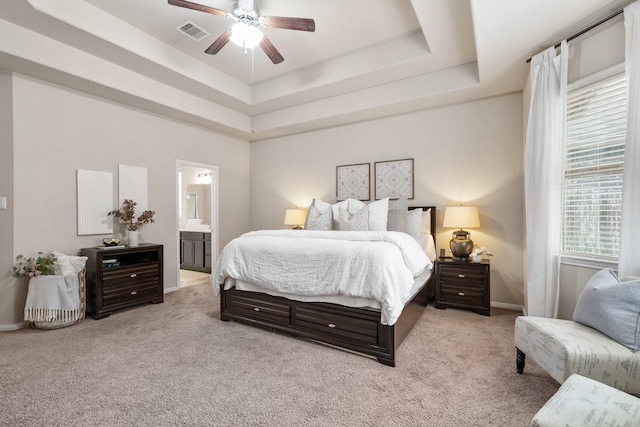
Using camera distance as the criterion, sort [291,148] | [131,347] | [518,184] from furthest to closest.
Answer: [291,148]
[518,184]
[131,347]

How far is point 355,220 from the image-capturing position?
3811 millimetres

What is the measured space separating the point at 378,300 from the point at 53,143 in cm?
383

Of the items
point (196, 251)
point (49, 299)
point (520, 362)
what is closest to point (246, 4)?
point (49, 299)

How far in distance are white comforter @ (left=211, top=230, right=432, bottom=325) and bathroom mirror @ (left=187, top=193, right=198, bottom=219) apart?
4320 millimetres

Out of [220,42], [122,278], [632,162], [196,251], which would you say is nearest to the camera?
[632,162]

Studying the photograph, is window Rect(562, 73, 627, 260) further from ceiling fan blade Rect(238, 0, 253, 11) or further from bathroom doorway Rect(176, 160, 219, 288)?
bathroom doorway Rect(176, 160, 219, 288)

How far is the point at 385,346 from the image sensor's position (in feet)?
7.63

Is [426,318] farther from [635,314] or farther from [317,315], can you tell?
[635,314]

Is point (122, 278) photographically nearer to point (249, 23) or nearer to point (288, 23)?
point (249, 23)

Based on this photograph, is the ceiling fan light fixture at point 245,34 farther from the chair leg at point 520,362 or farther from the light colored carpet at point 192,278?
the light colored carpet at point 192,278

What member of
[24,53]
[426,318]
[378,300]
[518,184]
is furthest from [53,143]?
[518,184]

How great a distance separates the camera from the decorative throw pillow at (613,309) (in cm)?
165

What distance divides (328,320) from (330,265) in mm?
476

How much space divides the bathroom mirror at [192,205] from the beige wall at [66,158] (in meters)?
2.40
